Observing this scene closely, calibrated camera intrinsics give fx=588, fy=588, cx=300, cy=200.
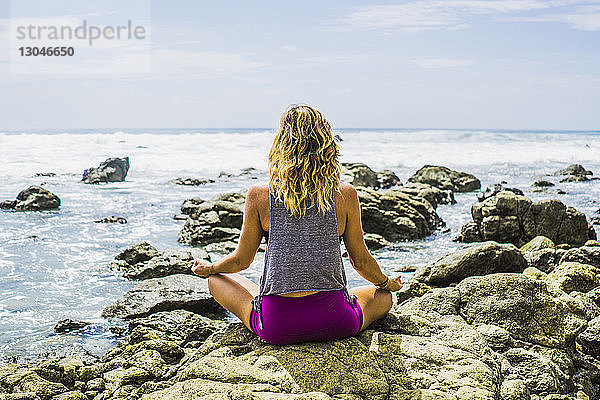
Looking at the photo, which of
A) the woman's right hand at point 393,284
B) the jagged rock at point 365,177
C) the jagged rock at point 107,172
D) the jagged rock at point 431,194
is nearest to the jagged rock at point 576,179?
the jagged rock at point 365,177

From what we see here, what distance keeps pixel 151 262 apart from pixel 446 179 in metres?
16.1

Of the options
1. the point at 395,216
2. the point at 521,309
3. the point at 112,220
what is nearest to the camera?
the point at 521,309


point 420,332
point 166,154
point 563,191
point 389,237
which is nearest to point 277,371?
point 420,332

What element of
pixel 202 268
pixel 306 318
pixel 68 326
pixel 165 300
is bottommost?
pixel 68 326

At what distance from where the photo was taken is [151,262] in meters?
10.1

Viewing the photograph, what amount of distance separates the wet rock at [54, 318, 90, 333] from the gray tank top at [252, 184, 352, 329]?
4.13 meters

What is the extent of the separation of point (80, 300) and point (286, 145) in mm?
5874

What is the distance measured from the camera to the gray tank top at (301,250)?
4258mm

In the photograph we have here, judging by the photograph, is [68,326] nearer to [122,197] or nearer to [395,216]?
[395,216]

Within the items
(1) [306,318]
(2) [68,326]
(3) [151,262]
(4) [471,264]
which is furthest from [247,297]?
(3) [151,262]

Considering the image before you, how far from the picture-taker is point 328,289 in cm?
432

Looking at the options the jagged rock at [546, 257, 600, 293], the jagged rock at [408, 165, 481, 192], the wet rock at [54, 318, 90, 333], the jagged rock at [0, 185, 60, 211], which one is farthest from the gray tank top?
the jagged rock at [408, 165, 481, 192]

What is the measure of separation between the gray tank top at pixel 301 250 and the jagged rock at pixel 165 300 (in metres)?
3.60

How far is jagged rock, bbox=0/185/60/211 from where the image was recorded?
1769 centimetres
